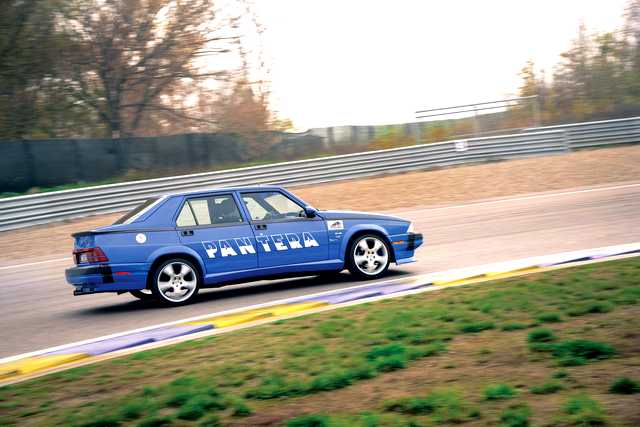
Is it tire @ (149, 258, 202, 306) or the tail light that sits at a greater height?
the tail light

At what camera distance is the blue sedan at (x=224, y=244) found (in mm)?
9133

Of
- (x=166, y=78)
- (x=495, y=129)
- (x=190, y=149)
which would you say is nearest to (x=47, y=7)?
(x=166, y=78)

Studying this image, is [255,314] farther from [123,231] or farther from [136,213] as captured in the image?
[136,213]

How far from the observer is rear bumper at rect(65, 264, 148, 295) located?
29.6 ft

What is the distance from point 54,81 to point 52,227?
910 centimetres

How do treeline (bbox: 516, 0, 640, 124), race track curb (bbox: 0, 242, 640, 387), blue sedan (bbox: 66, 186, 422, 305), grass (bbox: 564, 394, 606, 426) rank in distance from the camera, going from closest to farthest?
grass (bbox: 564, 394, 606, 426)
race track curb (bbox: 0, 242, 640, 387)
blue sedan (bbox: 66, 186, 422, 305)
treeline (bbox: 516, 0, 640, 124)

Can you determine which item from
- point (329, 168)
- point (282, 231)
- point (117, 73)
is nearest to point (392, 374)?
point (282, 231)

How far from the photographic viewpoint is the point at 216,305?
9352 mm

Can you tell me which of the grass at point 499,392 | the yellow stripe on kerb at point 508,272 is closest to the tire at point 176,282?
the yellow stripe on kerb at point 508,272

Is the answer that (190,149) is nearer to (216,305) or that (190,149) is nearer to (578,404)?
(216,305)

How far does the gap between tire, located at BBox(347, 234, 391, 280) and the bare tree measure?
812 inches

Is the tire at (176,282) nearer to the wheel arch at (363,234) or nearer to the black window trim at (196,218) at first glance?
the black window trim at (196,218)

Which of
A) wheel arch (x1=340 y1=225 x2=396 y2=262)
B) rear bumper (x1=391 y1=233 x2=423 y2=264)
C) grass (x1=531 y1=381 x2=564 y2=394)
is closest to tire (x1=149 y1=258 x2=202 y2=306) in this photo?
wheel arch (x1=340 y1=225 x2=396 y2=262)

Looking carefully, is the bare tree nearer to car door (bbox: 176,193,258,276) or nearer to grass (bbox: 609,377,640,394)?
car door (bbox: 176,193,258,276)
